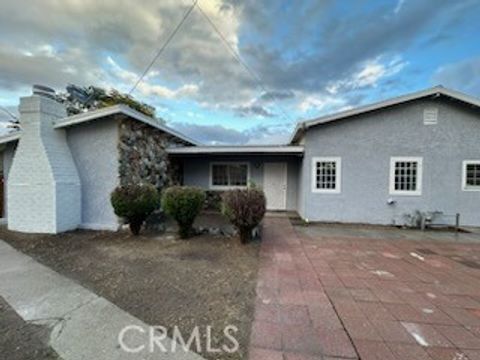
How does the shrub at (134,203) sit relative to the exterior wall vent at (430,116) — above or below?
below

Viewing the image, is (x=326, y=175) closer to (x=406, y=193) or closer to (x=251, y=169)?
(x=406, y=193)

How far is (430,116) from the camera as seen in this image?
9.30 metres

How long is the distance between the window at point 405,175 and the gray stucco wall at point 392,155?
0.16 meters

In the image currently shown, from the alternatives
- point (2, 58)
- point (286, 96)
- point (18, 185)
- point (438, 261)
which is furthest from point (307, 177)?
point (2, 58)

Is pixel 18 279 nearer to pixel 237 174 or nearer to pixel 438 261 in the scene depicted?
pixel 438 261

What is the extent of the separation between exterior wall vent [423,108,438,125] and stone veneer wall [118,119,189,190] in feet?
32.7

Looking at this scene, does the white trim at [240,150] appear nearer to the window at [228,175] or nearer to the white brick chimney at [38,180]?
the window at [228,175]

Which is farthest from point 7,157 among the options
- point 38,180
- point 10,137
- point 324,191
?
point 324,191

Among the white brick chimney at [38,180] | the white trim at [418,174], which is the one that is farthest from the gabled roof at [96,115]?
the white trim at [418,174]

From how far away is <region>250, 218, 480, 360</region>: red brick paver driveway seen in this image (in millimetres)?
2607

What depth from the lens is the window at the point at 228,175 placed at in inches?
498

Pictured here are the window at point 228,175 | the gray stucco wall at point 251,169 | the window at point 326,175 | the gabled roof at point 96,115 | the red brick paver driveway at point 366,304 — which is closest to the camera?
the red brick paver driveway at point 366,304

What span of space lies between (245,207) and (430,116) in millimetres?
7976

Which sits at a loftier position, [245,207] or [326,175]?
[326,175]
